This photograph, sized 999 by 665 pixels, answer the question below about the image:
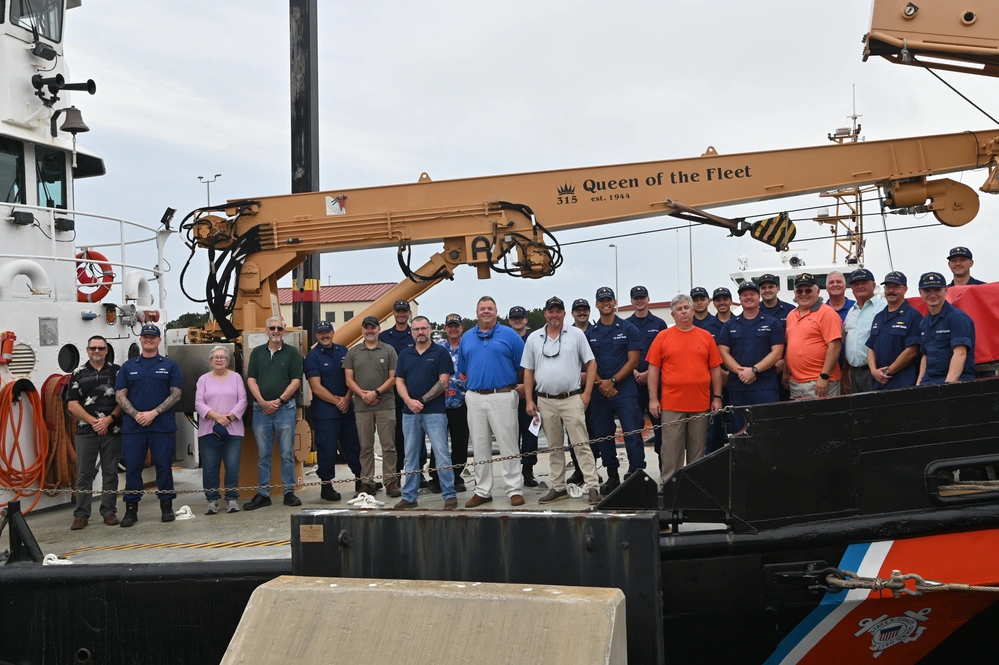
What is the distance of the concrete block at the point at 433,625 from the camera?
2891 millimetres

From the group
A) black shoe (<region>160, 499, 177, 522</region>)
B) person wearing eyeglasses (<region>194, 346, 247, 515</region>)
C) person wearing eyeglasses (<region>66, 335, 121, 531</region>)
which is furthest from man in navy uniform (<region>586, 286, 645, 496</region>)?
person wearing eyeglasses (<region>66, 335, 121, 531</region>)

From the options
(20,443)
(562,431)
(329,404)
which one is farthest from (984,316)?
(20,443)

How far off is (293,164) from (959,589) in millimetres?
7823

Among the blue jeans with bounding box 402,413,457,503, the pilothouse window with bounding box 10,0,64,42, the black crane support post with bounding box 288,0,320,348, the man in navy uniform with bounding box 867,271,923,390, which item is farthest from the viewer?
the black crane support post with bounding box 288,0,320,348

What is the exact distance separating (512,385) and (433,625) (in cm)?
369

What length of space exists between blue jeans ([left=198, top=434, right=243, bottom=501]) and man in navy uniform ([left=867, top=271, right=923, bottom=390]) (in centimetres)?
487

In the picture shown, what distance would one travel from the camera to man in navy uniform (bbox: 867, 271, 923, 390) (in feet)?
17.6

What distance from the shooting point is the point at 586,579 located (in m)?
3.45

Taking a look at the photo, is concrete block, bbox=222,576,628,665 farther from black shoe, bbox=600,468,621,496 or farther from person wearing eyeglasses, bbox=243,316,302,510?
person wearing eyeglasses, bbox=243,316,302,510

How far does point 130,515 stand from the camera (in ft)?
21.3

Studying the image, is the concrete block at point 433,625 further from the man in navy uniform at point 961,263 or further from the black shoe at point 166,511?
the man in navy uniform at point 961,263

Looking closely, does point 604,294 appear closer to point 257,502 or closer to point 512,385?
point 512,385

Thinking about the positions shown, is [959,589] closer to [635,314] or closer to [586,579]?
[586,579]

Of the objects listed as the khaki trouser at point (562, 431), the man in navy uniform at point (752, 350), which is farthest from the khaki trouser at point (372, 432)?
the man in navy uniform at point (752, 350)
